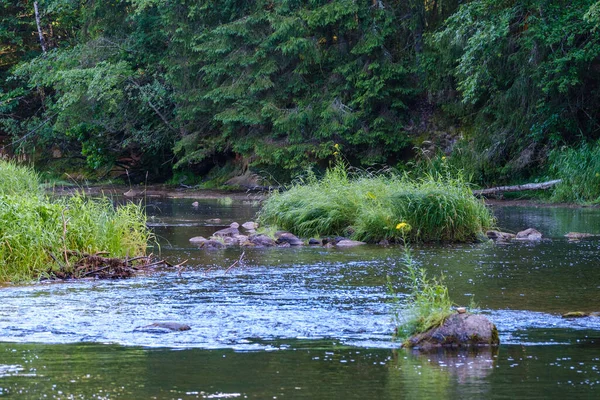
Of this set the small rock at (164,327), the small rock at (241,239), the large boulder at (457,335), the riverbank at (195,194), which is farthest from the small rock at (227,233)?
the large boulder at (457,335)

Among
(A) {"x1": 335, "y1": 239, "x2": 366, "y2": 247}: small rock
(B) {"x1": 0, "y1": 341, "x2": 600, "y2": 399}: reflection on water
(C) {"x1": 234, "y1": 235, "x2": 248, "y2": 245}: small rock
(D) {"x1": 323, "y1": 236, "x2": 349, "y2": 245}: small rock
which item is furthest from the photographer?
(C) {"x1": 234, "y1": 235, "x2": 248, "y2": 245}: small rock

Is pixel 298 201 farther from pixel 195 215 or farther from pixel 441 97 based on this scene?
pixel 441 97

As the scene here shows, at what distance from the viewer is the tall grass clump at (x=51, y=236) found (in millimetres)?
10422

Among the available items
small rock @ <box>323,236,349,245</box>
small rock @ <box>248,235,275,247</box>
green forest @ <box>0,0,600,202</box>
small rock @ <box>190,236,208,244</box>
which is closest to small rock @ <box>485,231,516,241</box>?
small rock @ <box>323,236,349,245</box>

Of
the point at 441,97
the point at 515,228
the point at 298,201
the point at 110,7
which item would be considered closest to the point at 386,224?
the point at 298,201

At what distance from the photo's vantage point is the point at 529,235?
48.3 ft

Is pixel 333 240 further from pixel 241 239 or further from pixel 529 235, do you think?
pixel 529 235

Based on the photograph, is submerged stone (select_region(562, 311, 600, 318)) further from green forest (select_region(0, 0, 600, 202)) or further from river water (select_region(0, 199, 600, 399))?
green forest (select_region(0, 0, 600, 202))

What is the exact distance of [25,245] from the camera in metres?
10.6

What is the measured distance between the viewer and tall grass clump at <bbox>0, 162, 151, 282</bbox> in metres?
10.4

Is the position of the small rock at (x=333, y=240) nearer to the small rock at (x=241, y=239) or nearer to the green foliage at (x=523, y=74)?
the small rock at (x=241, y=239)

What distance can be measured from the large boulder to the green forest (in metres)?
13.7

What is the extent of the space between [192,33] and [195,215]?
11.0m

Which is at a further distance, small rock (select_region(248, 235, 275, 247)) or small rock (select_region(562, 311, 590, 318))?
small rock (select_region(248, 235, 275, 247))
